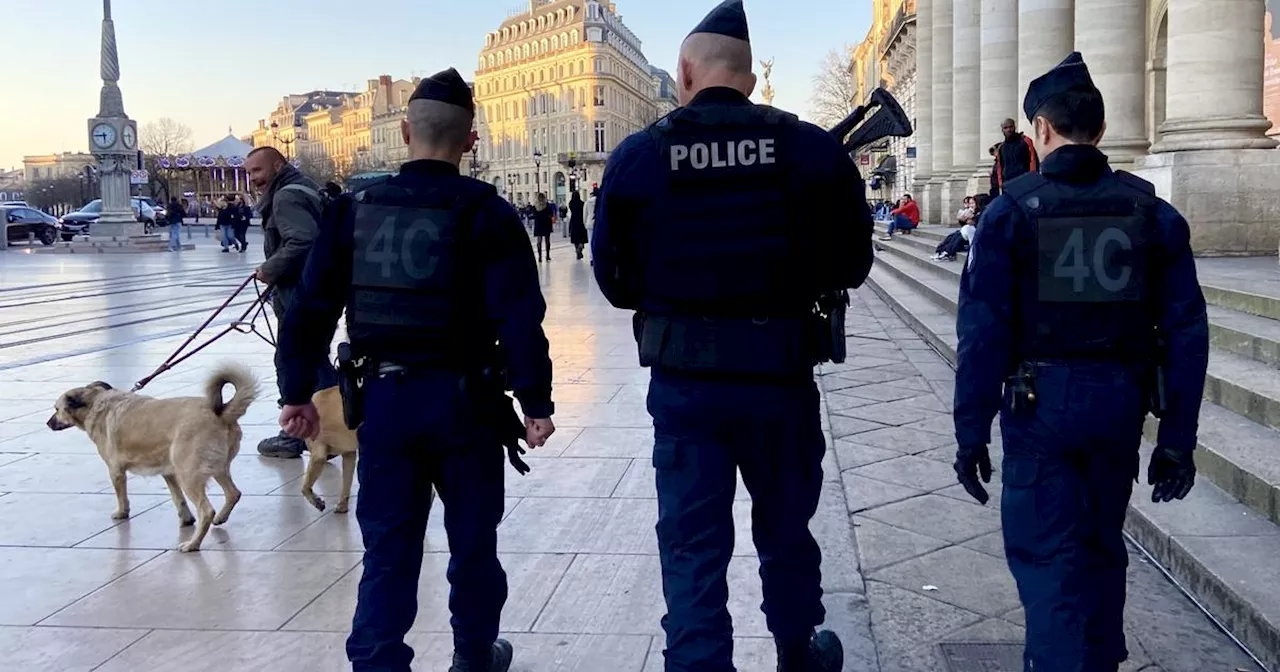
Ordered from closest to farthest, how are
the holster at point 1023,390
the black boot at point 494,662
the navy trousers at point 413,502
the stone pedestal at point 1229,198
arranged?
the holster at point 1023,390
the navy trousers at point 413,502
the black boot at point 494,662
the stone pedestal at point 1229,198

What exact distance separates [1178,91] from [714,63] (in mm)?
10250

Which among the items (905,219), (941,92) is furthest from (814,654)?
(941,92)

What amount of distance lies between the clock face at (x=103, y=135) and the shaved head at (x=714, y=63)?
130ft

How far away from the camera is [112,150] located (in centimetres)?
3738

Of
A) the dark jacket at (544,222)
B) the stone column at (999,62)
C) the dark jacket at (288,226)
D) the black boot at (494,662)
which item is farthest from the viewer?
the dark jacket at (544,222)

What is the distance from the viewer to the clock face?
3722cm

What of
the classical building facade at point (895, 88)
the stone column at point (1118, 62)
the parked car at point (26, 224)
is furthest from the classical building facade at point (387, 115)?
the stone column at point (1118, 62)

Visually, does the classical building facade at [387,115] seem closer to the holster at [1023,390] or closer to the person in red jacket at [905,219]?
the person in red jacket at [905,219]

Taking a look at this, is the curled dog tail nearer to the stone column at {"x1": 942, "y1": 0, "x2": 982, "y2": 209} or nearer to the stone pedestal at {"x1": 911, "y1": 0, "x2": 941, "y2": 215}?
the stone column at {"x1": 942, "y1": 0, "x2": 982, "y2": 209}

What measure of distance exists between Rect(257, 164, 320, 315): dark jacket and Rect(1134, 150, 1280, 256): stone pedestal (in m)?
8.97

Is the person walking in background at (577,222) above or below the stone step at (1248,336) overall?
above

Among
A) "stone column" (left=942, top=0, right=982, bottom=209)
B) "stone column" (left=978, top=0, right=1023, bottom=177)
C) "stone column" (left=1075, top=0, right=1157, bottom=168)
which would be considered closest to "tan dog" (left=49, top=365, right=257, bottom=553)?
"stone column" (left=1075, top=0, right=1157, bottom=168)

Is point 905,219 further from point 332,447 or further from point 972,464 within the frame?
point 972,464

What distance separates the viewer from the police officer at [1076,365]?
296 centimetres
